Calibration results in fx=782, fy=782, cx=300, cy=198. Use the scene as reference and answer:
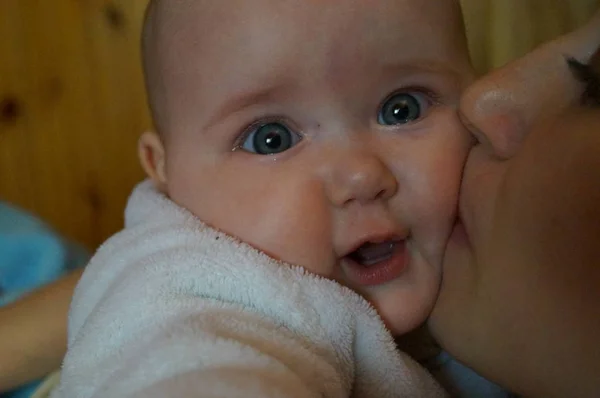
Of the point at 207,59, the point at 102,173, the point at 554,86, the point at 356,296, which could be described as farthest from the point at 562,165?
the point at 102,173

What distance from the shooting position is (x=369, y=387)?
715mm

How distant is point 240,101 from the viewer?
73 centimetres

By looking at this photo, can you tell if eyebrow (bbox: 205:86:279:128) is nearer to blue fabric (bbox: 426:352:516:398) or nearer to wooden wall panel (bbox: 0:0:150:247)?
blue fabric (bbox: 426:352:516:398)

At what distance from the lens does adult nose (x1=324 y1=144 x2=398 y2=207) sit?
68 centimetres

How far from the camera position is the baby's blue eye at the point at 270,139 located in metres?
0.73

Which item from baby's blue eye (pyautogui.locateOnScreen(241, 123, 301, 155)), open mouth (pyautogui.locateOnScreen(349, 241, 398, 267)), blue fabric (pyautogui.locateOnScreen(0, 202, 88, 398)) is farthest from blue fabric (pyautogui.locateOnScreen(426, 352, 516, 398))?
blue fabric (pyautogui.locateOnScreen(0, 202, 88, 398))

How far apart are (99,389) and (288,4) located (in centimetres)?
37

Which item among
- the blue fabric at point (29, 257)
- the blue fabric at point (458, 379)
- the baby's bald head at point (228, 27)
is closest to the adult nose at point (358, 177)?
the baby's bald head at point (228, 27)

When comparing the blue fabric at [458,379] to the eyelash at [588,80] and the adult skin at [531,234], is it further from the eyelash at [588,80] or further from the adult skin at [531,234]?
the eyelash at [588,80]

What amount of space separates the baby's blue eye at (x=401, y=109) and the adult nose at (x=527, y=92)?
0.08 metres

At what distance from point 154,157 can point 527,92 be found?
1.45 ft

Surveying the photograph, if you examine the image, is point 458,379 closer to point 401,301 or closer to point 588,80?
point 401,301

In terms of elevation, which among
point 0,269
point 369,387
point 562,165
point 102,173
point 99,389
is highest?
point 562,165

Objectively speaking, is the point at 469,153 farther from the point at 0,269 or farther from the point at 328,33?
the point at 0,269
